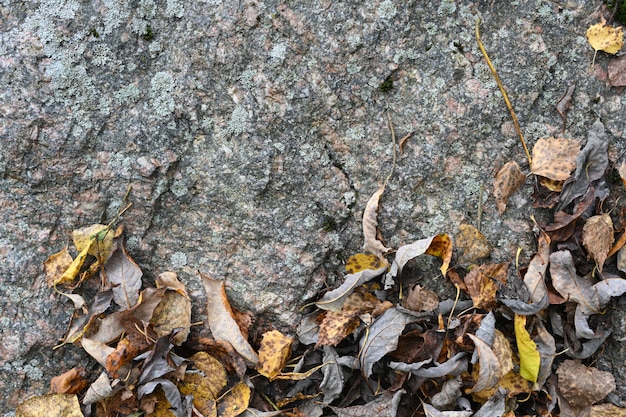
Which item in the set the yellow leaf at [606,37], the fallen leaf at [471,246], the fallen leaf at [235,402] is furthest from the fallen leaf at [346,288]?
the yellow leaf at [606,37]

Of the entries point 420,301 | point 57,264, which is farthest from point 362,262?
point 57,264

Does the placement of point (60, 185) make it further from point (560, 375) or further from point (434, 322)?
point (560, 375)

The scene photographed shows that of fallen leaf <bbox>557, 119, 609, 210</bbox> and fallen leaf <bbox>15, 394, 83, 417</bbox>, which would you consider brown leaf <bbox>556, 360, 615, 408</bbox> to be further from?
fallen leaf <bbox>15, 394, 83, 417</bbox>

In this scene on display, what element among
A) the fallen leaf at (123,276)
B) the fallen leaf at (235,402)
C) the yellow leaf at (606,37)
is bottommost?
the fallen leaf at (235,402)

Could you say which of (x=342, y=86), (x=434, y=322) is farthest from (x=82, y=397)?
(x=342, y=86)

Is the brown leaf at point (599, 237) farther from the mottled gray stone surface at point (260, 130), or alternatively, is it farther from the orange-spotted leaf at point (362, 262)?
the orange-spotted leaf at point (362, 262)

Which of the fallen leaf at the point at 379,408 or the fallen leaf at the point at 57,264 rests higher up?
the fallen leaf at the point at 57,264
